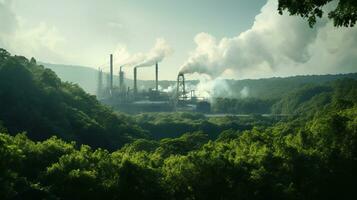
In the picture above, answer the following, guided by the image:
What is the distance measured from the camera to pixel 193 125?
156m

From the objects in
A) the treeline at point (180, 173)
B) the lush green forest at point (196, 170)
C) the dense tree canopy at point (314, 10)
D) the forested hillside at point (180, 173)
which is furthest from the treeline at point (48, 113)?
the dense tree canopy at point (314, 10)

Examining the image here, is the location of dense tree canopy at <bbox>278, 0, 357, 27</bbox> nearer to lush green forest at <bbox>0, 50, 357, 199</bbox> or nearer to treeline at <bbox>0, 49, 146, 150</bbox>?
lush green forest at <bbox>0, 50, 357, 199</bbox>

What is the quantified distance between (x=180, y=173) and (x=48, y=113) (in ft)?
184

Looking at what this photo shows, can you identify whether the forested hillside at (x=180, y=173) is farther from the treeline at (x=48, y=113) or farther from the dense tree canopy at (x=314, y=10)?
the treeline at (x=48, y=113)

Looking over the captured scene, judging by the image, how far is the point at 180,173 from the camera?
40250 millimetres

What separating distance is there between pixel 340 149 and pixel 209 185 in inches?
697

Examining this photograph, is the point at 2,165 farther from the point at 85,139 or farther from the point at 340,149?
the point at 85,139

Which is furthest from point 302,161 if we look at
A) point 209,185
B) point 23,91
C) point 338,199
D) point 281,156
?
point 23,91

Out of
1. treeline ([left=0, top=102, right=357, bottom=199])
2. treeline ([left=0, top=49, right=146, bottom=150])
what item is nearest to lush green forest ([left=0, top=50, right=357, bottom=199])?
treeline ([left=0, top=102, right=357, bottom=199])

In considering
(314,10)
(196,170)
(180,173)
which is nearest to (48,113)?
(180,173)

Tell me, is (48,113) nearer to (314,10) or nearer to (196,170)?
(196,170)

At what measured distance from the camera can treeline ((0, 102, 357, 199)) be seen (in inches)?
1371

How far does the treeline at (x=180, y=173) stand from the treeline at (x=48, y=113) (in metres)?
42.9

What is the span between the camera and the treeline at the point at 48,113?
276ft
